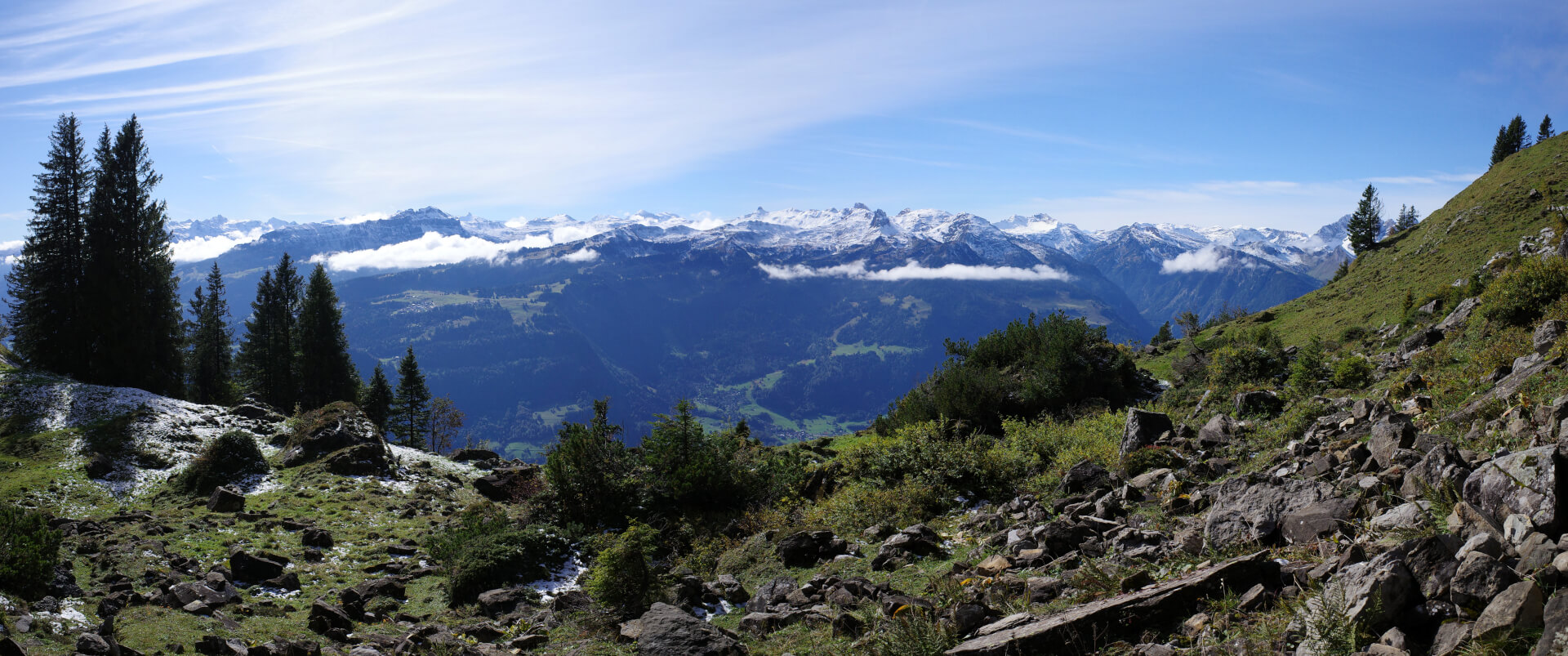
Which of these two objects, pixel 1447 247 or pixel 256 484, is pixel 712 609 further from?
pixel 1447 247

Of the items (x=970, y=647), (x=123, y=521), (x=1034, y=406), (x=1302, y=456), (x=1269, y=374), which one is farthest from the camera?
(x=1034, y=406)

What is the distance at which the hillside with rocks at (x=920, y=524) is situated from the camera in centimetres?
666

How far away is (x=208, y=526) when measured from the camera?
17688mm

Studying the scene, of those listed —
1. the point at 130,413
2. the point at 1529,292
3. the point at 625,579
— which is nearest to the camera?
the point at 625,579

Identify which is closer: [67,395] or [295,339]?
[67,395]

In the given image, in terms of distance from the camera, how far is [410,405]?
6178cm

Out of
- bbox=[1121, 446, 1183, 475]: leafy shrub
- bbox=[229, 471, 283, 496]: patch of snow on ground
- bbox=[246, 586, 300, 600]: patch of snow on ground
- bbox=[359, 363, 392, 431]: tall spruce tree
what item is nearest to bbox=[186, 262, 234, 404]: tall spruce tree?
bbox=[359, 363, 392, 431]: tall spruce tree

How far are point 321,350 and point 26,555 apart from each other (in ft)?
176

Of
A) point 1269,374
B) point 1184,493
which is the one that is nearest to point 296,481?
point 1184,493

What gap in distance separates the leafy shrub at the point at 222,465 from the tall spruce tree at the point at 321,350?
35.4 meters

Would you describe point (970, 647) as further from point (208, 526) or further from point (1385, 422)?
point (208, 526)

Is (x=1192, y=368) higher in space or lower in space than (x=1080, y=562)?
higher

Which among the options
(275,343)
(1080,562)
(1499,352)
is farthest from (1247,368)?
(275,343)

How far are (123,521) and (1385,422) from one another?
2778 cm
